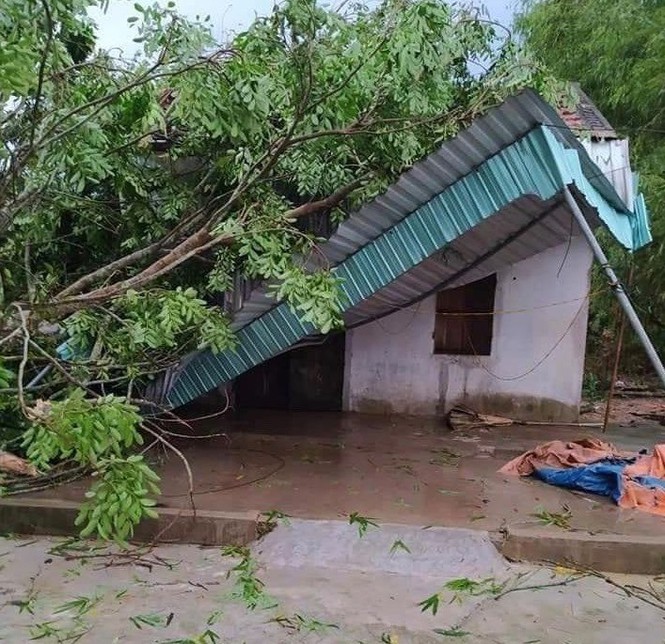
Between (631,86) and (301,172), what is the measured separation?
6430 mm

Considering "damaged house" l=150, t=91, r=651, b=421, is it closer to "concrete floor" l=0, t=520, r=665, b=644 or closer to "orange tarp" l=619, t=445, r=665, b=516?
"orange tarp" l=619, t=445, r=665, b=516

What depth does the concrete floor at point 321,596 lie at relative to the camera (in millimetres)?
3760

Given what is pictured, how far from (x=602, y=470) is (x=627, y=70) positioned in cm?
711

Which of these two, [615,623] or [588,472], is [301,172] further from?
[615,623]

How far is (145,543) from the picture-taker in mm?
4961

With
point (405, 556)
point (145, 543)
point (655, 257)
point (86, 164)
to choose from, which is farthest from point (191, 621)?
point (655, 257)

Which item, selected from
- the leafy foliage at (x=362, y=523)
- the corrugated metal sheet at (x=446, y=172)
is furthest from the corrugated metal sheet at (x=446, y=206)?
the leafy foliage at (x=362, y=523)

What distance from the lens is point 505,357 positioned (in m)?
8.91

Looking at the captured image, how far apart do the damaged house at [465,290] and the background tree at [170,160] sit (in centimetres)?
49

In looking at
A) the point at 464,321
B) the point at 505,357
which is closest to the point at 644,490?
the point at 505,357

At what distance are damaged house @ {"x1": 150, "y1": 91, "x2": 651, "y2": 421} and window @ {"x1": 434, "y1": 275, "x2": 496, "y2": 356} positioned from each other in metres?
0.02

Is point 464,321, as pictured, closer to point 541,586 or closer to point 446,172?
point 446,172

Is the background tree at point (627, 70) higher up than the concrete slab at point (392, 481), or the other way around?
the background tree at point (627, 70)

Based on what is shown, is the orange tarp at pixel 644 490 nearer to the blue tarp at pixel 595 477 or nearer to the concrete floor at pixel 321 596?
the blue tarp at pixel 595 477
